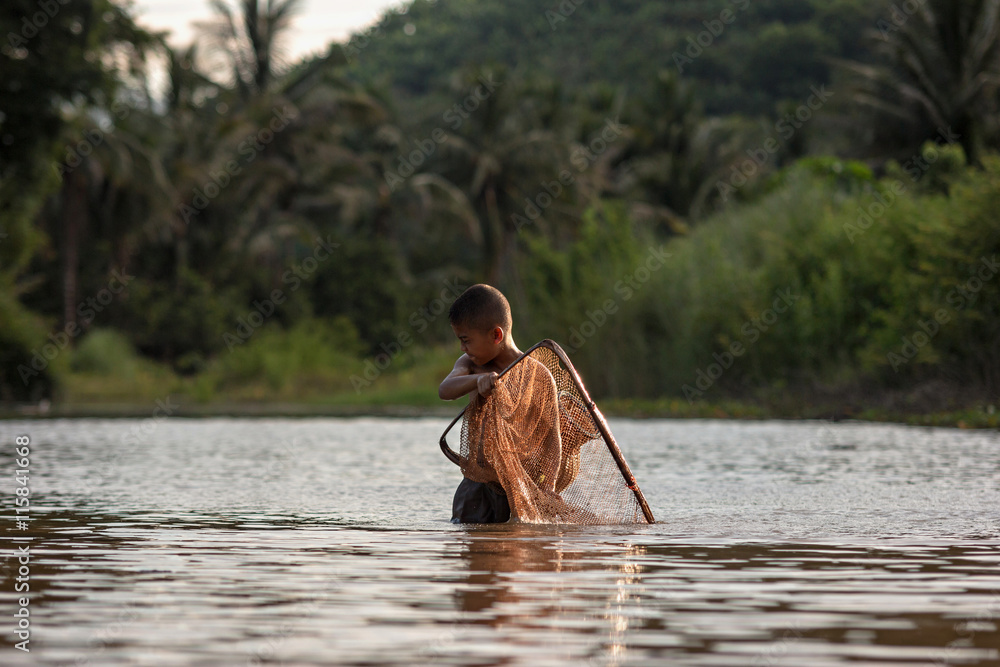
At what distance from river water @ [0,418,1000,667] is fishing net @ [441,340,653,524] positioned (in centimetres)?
28

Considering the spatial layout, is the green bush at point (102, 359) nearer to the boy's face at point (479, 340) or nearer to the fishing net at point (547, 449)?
the fishing net at point (547, 449)

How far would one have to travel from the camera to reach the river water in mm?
4305

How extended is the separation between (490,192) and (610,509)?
41.5 m

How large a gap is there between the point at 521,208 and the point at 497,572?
43.8 m

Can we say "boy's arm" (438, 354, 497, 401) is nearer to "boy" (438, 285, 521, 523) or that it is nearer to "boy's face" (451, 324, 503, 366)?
"boy" (438, 285, 521, 523)

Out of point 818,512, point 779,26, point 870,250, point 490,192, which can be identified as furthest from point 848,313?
point 779,26

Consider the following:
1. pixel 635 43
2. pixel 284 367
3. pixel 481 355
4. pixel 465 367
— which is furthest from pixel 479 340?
pixel 635 43

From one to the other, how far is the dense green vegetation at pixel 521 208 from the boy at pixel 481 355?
14156 mm

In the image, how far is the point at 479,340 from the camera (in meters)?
7.80

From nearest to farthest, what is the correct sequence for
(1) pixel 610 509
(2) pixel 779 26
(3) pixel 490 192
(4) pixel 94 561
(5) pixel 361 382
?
(4) pixel 94 561
(1) pixel 610 509
(5) pixel 361 382
(3) pixel 490 192
(2) pixel 779 26

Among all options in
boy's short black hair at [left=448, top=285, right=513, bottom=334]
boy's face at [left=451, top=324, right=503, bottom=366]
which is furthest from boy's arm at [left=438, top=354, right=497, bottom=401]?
boy's short black hair at [left=448, top=285, right=513, bottom=334]

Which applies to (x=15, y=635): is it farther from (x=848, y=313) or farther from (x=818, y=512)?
(x=848, y=313)

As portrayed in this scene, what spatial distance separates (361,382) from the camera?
129 ft

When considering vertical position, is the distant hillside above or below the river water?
above
